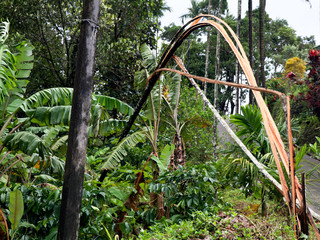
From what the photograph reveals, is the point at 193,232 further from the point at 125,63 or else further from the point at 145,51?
the point at 125,63

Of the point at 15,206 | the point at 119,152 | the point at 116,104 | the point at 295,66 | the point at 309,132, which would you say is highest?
the point at 295,66

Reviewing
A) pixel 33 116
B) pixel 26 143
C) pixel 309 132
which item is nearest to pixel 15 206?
pixel 26 143

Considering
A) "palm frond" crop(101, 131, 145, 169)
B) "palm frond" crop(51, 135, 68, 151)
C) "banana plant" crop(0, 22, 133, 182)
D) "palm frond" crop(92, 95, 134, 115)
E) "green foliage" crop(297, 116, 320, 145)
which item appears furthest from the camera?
"green foliage" crop(297, 116, 320, 145)

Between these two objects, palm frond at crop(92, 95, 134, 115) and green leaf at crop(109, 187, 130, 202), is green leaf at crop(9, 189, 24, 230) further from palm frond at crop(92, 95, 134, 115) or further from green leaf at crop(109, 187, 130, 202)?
palm frond at crop(92, 95, 134, 115)

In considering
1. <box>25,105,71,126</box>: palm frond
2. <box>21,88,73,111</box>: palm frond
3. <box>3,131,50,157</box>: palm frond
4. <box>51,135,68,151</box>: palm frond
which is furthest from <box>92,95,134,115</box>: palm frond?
<box>3,131,50,157</box>: palm frond

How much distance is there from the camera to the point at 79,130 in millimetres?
3064

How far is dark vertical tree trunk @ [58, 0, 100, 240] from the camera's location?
118 inches

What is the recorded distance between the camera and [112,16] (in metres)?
9.38

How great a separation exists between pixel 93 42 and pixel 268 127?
2293mm

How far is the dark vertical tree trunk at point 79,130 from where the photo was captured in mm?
2988

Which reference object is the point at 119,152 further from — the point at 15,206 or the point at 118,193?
the point at 15,206

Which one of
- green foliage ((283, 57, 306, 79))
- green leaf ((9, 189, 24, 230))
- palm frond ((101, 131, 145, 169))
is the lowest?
green leaf ((9, 189, 24, 230))

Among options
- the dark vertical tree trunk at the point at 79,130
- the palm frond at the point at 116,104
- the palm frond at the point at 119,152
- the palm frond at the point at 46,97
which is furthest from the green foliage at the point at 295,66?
the dark vertical tree trunk at the point at 79,130

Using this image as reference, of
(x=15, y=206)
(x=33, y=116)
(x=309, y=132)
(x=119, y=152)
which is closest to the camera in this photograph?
(x=15, y=206)
